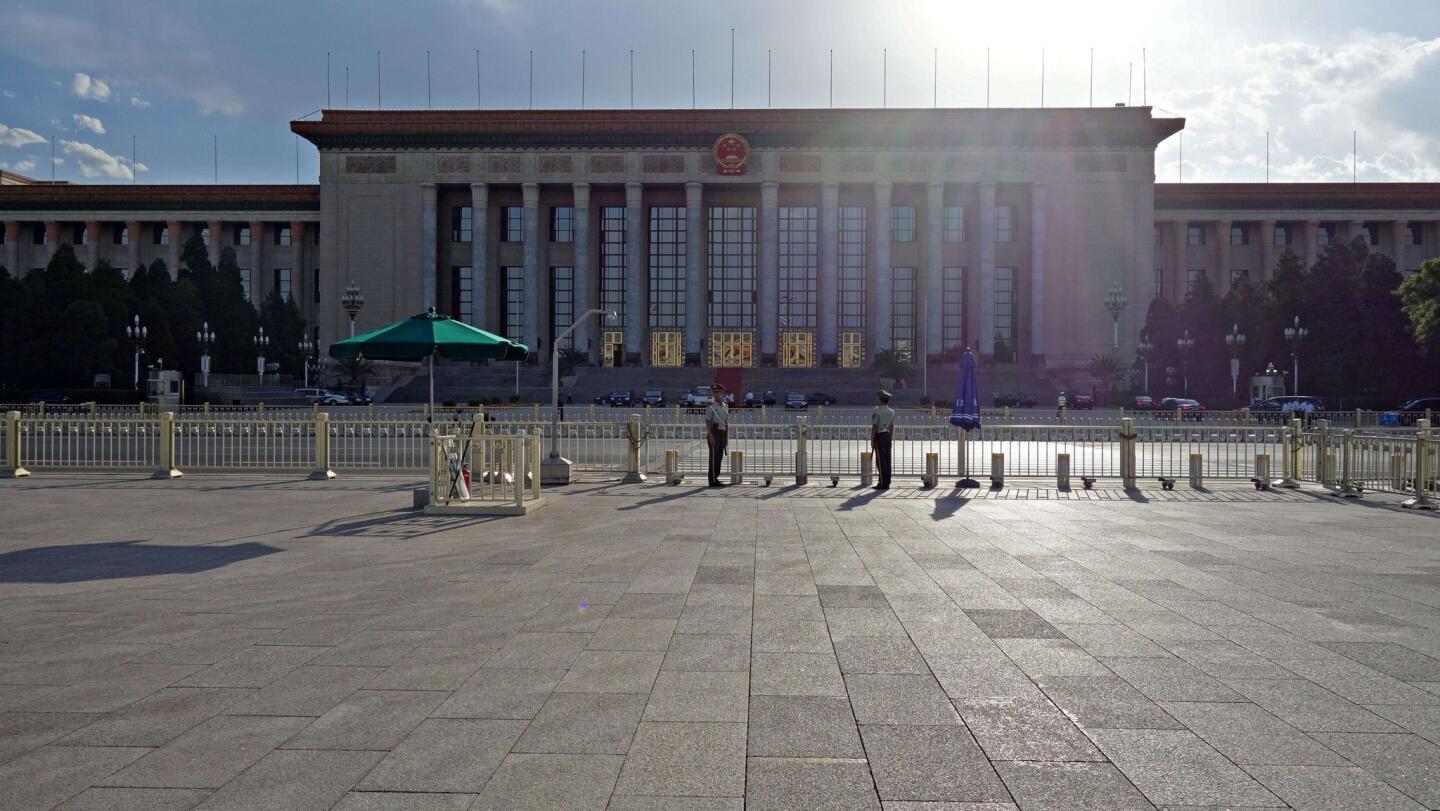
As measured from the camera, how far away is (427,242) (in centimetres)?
7962

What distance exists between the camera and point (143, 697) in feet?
17.2

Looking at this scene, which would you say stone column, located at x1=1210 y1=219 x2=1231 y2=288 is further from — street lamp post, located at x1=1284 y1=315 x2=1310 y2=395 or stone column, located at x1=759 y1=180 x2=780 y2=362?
stone column, located at x1=759 y1=180 x2=780 y2=362

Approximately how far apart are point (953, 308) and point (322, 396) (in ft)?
172

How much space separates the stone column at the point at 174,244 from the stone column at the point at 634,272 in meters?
43.7

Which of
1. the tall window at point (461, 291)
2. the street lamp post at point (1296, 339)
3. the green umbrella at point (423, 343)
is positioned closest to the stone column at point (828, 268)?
the tall window at point (461, 291)

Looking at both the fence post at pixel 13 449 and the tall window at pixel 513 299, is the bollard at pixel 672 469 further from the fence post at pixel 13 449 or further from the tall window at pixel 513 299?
the tall window at pixel 513 299

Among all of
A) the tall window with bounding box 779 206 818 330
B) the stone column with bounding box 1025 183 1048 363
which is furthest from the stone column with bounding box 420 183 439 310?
the stone column with bounding box 1025 183 1048 363

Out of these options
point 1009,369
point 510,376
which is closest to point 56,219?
point 510,376

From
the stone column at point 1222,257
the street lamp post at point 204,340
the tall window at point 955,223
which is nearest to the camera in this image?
Answer: the street lamp post at point 204,340

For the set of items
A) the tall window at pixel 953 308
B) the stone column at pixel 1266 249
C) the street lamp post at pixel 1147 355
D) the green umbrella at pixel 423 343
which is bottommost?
the green umbrella at pixel 423 343

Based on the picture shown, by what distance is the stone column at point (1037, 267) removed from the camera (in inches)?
3063

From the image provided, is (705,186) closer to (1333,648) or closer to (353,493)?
(353,493)

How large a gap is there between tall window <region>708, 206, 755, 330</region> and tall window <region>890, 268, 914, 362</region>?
12701 millimetres

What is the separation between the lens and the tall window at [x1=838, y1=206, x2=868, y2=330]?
83750mm
